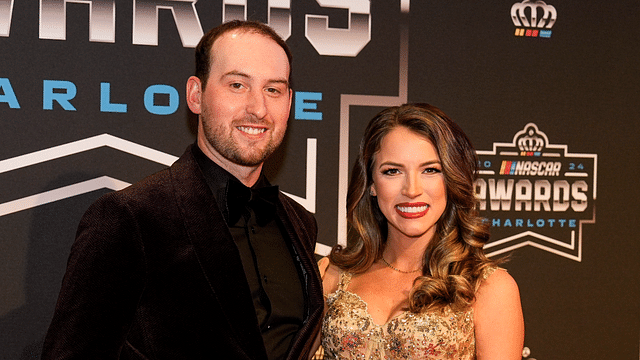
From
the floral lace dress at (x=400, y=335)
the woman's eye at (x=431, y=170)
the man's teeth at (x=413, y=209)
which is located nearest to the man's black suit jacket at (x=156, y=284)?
the floral lace dress at (x=400, y=335)

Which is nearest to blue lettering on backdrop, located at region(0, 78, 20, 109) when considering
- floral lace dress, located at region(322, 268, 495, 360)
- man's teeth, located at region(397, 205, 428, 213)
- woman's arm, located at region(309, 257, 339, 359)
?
woman's arm, located at region(309, 257, 339, 359)

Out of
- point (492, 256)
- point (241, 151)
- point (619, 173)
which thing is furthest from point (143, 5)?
point (619, 173)

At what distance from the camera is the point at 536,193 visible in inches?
133

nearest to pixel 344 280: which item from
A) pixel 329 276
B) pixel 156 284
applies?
pixel 329 276

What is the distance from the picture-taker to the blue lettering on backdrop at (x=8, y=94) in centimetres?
273

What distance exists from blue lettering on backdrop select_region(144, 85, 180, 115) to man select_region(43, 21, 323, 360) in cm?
93

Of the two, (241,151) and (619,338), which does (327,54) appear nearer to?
(241,151)

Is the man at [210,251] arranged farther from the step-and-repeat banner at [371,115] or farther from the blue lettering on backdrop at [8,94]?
the blue lettering on backdrop at [8,94]

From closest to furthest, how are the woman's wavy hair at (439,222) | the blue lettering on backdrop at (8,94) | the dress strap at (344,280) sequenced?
1. the woman's wavy hair at (439,222)
2. the dress strap at (344,280)
3. the blue lettering on backdrop at (8,94)

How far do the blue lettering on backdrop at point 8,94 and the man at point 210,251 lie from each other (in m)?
1.19

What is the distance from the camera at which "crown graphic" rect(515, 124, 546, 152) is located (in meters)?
3.37

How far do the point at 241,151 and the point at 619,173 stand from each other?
259cm

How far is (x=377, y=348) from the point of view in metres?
2.37

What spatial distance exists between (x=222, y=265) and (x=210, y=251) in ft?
0.18
